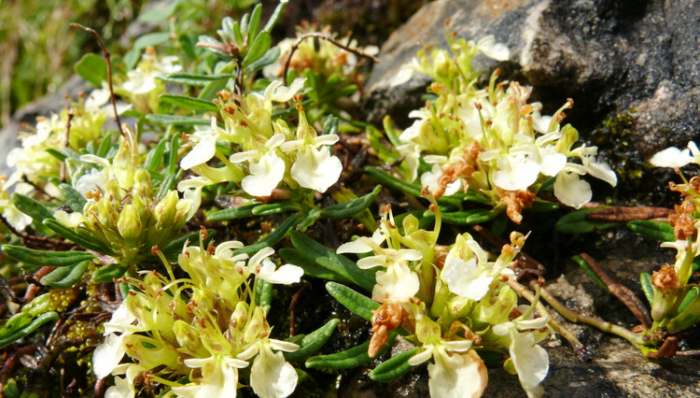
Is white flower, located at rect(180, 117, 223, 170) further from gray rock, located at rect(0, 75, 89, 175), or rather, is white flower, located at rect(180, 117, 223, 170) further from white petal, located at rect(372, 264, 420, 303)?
gray rock, located at rect(0, 75, 89, 175)

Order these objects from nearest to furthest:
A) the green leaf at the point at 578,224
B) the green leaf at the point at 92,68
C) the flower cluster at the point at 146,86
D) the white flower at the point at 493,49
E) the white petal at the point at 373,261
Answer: the white petal at the point at 373,261 < the green leaf at the point at 578,224 < the white flower at the point at 493,49 < the flower cluster at the point at 146,86 < the green leaf at the point at 92,68

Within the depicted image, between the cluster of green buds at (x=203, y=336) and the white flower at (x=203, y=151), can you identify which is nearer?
the cluster of green buds at (x=203, y=336)

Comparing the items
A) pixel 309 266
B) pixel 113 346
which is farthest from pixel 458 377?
pixel 113 346

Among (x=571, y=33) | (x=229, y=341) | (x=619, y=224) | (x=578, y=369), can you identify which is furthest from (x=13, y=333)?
(x=571, y=33)

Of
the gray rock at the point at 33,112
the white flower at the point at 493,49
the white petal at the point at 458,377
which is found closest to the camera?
the white petal at the point at 458,377

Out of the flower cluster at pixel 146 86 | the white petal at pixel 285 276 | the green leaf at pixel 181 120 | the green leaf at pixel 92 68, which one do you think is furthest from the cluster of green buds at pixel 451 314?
the green leaf at pixel 92 68

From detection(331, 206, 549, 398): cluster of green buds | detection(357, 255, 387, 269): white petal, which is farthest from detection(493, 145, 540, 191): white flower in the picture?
detection(357, 255, 387, 269): white petal

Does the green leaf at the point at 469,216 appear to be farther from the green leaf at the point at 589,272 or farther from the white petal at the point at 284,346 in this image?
the white petal at the point at 284,346
